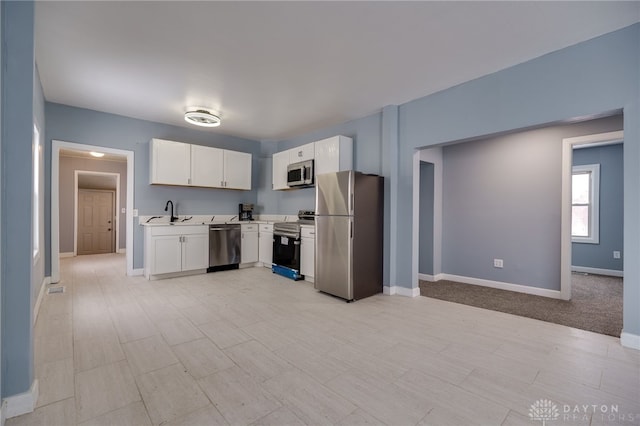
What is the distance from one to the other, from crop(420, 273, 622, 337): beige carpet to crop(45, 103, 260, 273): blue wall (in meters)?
4.09

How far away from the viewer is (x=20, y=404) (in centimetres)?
153

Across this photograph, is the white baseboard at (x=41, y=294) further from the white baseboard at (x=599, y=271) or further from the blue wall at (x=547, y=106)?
the white baseboard at (x=599, y=271)

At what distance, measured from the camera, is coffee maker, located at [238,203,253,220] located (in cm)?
584

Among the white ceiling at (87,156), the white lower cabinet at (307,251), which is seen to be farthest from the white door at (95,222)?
the white lower cabinet at (307,251)

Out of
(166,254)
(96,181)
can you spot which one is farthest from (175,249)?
(96,181)

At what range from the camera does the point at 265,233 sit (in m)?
5.43

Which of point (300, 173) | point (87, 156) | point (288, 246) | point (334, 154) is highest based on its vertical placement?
point (87, 156)

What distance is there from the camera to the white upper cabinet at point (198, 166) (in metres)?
4.68

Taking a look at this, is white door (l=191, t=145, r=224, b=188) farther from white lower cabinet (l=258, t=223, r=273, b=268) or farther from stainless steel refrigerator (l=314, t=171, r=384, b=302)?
stainless steel refrigerator (l=314, t=171, r=384, b=302)

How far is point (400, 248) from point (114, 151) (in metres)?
4.61

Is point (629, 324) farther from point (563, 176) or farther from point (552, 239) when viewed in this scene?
point (563, 176)

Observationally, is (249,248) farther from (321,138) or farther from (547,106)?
(547,106)

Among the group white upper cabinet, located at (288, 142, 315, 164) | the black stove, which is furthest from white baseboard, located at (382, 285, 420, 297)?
white upper cabinet, located at (288, 142, 315, 164)

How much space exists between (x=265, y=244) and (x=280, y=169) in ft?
4.71
